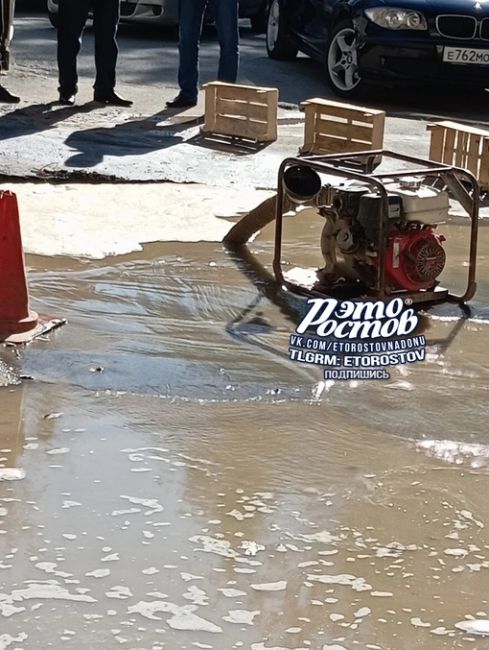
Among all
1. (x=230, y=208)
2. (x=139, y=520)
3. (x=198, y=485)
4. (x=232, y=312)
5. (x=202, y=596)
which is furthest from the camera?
(x=230, y=208)

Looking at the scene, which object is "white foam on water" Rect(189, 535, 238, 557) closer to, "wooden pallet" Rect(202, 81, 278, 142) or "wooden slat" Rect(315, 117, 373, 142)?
"wooden slat" Rect(315, 117, 373, 142)

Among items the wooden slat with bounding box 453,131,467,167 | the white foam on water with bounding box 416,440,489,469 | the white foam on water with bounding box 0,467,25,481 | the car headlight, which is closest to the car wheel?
the car headlight

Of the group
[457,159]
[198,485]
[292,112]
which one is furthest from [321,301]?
[292,112]

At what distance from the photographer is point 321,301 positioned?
5922 mm

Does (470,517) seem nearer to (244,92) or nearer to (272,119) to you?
(272,119)

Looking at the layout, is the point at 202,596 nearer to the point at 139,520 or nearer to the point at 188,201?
the point at 139,520

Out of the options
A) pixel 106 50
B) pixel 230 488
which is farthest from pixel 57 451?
pixel 106 50

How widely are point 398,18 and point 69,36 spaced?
9.40ft

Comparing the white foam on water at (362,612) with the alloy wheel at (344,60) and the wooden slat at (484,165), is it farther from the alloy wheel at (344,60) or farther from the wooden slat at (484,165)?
the alloy wheel at (344,60)

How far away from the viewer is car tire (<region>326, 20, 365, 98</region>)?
1163cm

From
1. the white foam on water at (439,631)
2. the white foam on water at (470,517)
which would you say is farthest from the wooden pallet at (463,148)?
the white foam on water at (439,631)

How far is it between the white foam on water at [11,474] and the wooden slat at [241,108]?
234 inches

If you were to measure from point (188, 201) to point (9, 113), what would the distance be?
9.16 ft

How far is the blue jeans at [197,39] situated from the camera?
10656 millimetres
